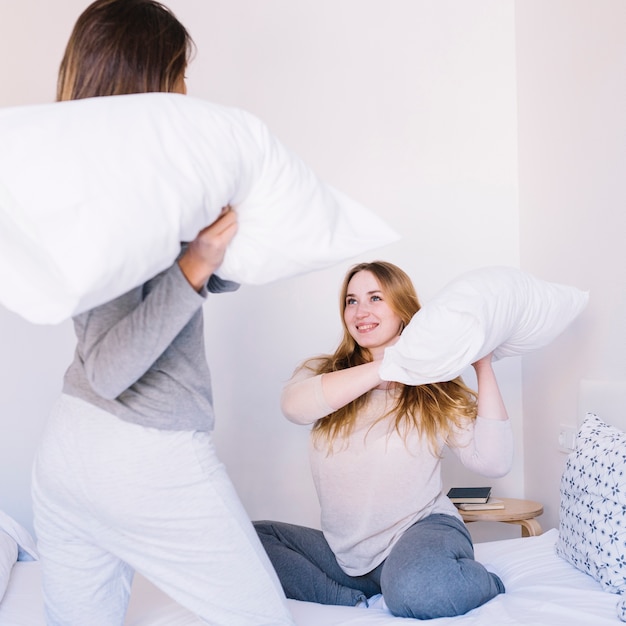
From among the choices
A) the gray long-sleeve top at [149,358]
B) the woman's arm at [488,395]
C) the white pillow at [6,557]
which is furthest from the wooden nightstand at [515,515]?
the gray long-sleeve top at [149,358]

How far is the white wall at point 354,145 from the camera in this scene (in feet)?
8.72

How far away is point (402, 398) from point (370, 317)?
23cm

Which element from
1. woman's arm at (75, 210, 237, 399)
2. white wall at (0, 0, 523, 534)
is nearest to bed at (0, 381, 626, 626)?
woman's arm at (75, 210, 237, 399)

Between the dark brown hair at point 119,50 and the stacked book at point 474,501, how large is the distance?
5.39ft

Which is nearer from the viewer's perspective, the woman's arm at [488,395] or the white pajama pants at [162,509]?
the white pajama pants at [162,509]

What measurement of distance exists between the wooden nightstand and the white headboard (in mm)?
330

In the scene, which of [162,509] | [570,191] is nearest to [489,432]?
[570,191]

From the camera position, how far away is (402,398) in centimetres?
198

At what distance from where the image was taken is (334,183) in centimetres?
270

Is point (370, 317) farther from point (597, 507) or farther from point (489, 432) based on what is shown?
point (597, 507)

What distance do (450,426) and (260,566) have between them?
940mm

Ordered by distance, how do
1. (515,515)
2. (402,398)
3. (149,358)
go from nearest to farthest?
(149,358) < (402,398) < (515,515)

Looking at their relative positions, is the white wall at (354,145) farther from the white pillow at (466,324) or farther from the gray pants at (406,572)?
the white pillow at (466,324)

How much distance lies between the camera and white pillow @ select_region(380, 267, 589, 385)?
63.9 inches
